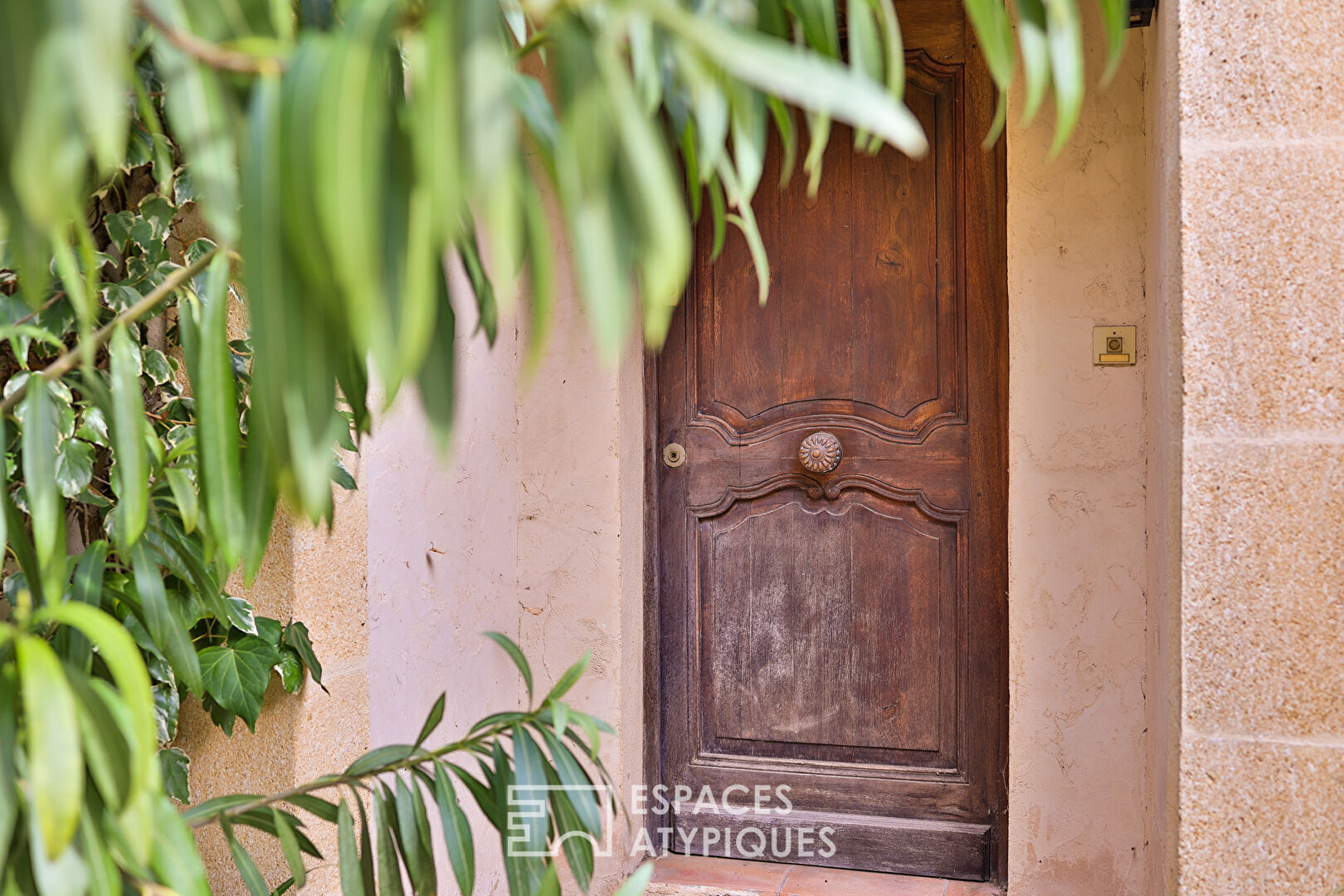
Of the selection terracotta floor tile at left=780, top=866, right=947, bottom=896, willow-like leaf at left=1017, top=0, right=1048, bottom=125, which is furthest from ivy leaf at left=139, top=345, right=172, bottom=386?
terracotta floor tile at left=780, top=866, right=947, bottom=896

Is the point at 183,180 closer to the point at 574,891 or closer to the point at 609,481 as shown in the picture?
the point at 609,481

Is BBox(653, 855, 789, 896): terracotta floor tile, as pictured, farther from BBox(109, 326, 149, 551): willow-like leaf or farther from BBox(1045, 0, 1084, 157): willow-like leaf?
BBox(1045, 0, 1084, 157): willow-like leaf

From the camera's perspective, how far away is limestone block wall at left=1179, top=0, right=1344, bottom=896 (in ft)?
4.33

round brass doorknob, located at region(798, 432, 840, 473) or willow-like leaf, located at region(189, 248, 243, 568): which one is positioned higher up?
willow-like leaf, located at region(189, 248, 243, 568)

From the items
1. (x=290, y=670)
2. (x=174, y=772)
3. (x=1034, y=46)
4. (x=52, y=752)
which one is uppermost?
(x=1034, y=46)

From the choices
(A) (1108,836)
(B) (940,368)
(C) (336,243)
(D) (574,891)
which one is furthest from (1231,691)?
(D) (574,891)

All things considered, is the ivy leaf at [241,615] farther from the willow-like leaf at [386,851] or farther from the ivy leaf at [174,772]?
the willow-like leaf at [386,851]

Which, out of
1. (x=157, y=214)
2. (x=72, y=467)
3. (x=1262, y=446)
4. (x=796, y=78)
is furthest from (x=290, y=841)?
(x=1262, y=446)

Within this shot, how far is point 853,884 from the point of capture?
2438 mm

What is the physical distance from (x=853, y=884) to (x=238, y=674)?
1596 millimetres

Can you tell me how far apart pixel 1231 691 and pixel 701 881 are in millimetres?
1504

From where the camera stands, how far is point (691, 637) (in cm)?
265

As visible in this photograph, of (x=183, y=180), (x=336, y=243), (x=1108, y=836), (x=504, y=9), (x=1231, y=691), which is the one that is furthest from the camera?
(x=1108, y=836)

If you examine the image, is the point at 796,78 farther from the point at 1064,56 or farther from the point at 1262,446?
the point at 1262,446
